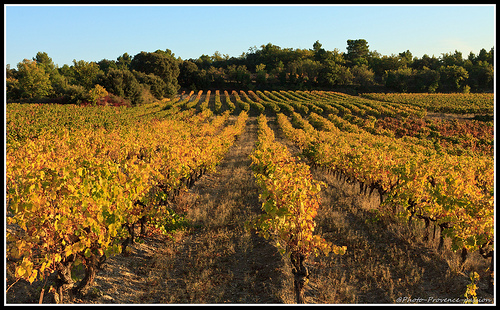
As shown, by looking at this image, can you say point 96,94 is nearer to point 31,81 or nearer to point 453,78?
point 31,81

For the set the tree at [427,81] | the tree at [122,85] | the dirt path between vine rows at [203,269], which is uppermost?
the tree at [427,81]

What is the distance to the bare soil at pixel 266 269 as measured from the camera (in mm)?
5398

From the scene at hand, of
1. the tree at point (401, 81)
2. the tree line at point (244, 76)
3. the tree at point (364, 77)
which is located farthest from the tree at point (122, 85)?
the tree at point (401, 81)

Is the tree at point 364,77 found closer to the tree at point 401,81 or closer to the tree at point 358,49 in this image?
the tree at point 401,81

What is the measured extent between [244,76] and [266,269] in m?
84.7

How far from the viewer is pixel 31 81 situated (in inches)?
2212

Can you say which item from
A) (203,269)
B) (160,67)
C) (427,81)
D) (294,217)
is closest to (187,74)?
(160,67)

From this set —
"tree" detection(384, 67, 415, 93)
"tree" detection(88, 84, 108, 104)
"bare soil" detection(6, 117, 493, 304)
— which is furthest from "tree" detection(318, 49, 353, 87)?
"bare soil" detection(6, 117, 493, 304)

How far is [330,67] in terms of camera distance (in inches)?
3268

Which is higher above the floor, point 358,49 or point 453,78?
point 358,49

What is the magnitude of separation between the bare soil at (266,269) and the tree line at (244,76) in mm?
42520

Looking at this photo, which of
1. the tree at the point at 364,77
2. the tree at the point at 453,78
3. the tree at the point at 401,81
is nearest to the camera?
the tree at the point at 453,78

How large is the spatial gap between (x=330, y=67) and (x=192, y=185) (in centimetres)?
8015

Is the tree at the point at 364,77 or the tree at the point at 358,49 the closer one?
the tree at the point at 364,77
